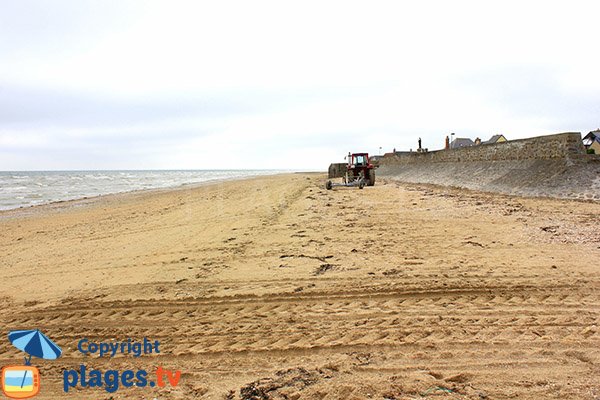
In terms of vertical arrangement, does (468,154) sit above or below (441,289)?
above

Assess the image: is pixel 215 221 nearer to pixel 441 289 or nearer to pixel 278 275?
pixel 278 275

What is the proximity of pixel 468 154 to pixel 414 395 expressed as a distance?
85.9ft

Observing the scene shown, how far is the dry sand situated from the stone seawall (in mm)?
6098

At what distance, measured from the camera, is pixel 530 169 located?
16.8 metres

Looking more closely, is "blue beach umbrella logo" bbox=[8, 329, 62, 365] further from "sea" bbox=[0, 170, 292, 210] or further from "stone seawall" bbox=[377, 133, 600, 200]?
"sea" bbox=[0, 170, 292, 210]

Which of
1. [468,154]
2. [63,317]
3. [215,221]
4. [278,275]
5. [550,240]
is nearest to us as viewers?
[63,317]

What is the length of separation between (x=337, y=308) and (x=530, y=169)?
672 inches

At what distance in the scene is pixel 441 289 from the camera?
14.9 feet

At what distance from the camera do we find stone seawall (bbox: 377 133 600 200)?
13465mm

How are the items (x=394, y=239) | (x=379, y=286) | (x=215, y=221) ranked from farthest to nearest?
(x=215, y=221), (x=394, y=239), (x=379, y=286)

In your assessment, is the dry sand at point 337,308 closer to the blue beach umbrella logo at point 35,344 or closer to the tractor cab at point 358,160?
the blue beach umbrella logo at point 35,344

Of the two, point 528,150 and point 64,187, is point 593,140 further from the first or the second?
point 64,187

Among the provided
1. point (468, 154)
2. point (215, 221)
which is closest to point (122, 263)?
point (215, 221)

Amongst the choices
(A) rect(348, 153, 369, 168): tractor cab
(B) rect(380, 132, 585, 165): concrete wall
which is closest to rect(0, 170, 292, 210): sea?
(A) rect(348, 153, 369, 168): tractor cab
